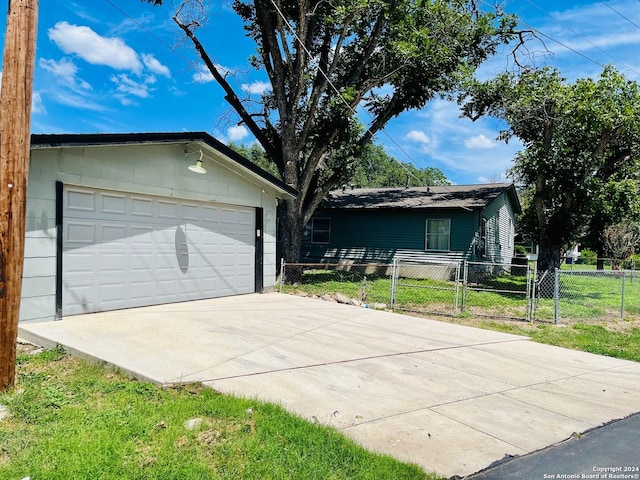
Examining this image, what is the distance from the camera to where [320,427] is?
3457mm

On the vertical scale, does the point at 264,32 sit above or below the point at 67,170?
above

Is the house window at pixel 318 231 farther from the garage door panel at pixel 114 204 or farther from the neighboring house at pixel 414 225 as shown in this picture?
the garage door panel at pixel 114 204

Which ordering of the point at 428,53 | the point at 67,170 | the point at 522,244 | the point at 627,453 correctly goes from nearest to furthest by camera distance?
1. the point at 627,453
2. the point at 67,170
3. the point at 428,53
4. the point at 522,244

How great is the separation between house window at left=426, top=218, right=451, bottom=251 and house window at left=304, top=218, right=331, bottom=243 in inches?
190

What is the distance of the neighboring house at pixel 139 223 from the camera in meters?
6.65

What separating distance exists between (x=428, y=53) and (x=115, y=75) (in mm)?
12233

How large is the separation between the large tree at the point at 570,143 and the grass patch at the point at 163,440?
12.4 m

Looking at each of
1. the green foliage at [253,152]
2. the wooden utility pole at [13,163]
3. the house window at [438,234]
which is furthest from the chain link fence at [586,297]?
the green foliage at [253,152]

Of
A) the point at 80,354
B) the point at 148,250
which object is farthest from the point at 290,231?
the point at 80,354

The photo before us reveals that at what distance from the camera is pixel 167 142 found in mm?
8086

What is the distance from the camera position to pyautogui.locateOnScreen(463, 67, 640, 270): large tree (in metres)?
12.3

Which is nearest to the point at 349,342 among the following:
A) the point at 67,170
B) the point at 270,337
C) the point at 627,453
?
the point at 270,337

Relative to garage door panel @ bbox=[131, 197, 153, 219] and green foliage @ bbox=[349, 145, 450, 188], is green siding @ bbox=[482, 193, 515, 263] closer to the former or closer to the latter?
garage door panel @ bbox=[131, 197, 153, 219]

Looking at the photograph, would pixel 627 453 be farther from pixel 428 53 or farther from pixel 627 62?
pixel 627 62
